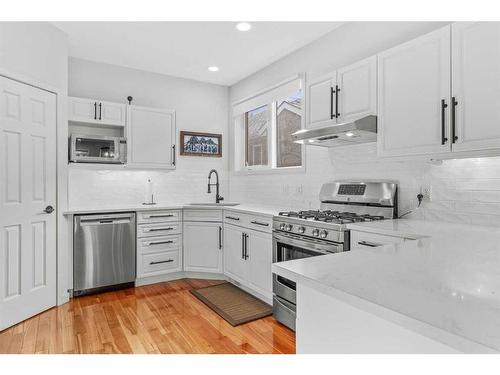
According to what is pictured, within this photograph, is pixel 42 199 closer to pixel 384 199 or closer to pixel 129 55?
pixel 129 55

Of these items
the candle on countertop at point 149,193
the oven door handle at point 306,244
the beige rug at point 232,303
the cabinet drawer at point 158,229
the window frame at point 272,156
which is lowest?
the beige rug at point 232,303

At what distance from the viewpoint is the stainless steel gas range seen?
2.43 meters

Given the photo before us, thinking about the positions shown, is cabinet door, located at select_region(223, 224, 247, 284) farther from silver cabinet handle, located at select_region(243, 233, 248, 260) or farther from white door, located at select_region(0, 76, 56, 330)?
white door, located at select_region(0, 76, 56, 330)

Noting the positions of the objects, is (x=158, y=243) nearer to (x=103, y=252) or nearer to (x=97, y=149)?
(x=103, y=252)

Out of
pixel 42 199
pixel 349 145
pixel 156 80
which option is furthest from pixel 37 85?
pixel 349 145

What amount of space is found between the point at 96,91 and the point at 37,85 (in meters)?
1.09

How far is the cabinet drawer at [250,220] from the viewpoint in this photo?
312 centimetres

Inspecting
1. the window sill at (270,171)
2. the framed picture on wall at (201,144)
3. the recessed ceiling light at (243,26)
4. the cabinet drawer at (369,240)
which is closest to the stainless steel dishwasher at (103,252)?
the framed picture on wall at (201,144)

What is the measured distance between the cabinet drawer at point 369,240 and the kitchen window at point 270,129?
62.5 inches

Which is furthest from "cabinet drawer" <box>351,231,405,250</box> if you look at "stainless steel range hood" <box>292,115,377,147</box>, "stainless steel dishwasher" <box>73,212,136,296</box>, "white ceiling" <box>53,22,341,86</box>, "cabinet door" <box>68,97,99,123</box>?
"cabinet door" <box>68,97,99,123</box>

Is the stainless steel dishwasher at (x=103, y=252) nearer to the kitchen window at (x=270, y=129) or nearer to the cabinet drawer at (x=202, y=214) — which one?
the cabinet drawer at (x=202, y=214)

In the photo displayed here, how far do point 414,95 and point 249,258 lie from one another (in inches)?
84.6

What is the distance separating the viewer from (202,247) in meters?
4.02
